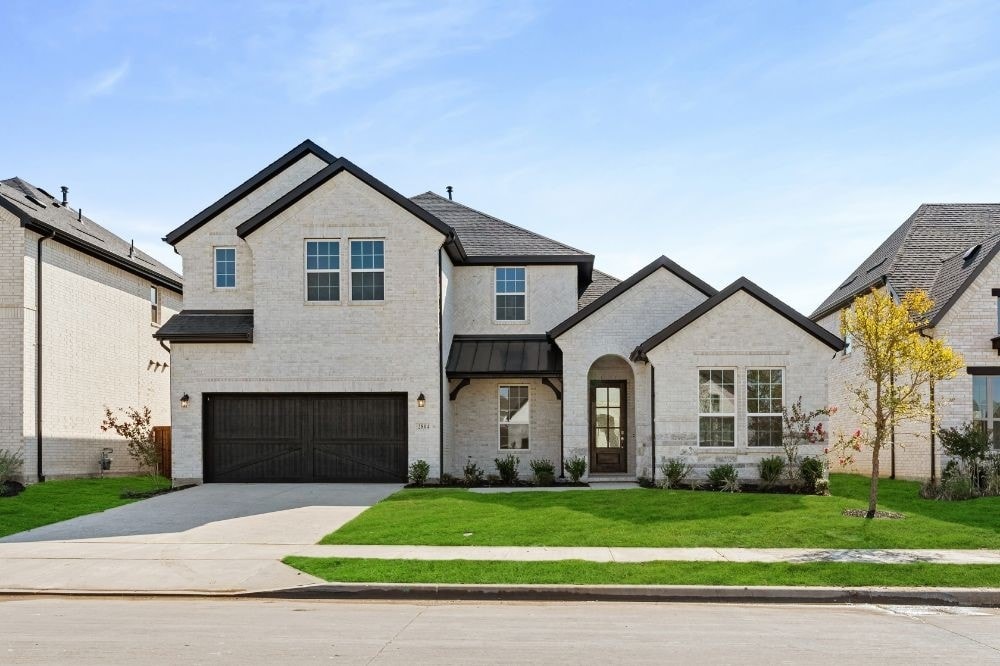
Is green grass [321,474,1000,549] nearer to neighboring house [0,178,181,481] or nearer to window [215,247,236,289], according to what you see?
window [215,247,236,289]

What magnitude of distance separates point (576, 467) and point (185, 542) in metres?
9.84

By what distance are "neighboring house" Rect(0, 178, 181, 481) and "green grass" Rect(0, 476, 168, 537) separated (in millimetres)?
1051

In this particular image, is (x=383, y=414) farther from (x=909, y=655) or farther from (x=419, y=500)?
(x=909, y=655)

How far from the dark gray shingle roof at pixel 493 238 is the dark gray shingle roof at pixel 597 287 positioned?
181 cm

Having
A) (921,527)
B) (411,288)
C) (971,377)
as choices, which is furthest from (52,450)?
(971,377)

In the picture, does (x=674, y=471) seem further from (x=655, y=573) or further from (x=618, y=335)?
(x=655, y=573)

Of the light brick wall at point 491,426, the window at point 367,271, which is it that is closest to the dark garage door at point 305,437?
the light brick wall at point 491,426

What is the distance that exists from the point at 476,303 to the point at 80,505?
10716mm

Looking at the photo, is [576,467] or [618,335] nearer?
[576,467]

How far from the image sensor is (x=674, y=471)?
1950cm

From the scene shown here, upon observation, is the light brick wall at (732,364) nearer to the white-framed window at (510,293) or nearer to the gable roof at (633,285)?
the gable roof at (633,285)

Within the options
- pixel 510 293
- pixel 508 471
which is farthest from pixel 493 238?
pixel 508 471

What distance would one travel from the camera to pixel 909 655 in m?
7.69

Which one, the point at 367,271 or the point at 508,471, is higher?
the point at 367,271
